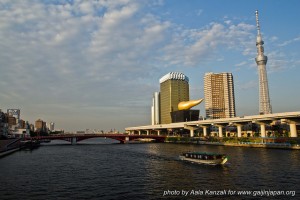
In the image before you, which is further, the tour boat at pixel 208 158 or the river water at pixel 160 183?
the tour boat at pixel 208 158

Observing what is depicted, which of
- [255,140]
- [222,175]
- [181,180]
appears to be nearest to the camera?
[181,180]

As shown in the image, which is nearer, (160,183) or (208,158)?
(160,183)

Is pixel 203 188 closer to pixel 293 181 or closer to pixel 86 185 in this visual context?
pixel 293 181

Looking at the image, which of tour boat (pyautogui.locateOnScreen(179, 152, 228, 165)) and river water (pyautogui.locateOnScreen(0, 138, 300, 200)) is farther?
tour boat (pyautogui.locateOnScreen(179, 152, 228, 165))

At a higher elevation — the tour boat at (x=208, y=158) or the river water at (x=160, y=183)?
the tour boat at (x=208, y=158)

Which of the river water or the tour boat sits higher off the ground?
the tour boat

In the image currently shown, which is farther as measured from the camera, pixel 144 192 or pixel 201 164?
pixel 201 164

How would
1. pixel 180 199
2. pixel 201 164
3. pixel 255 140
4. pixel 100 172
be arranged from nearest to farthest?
pixel 180 199 < pixel 100 172 < pixel 201 164 < pixel 255 140

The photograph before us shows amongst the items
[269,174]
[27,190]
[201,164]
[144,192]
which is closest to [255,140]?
[201,164]

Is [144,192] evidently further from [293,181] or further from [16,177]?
[16,177]

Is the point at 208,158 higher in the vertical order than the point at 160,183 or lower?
higher

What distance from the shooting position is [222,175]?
148 ft

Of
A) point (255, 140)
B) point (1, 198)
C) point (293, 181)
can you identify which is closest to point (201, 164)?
point (293, 181)

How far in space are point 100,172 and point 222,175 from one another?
23680mm
